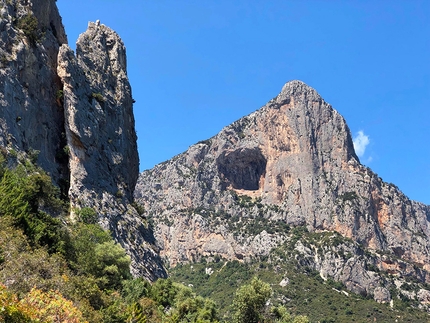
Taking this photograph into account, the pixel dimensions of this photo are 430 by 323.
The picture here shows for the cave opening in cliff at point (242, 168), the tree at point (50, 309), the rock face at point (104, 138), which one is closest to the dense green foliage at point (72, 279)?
the tree at point (50, 309)

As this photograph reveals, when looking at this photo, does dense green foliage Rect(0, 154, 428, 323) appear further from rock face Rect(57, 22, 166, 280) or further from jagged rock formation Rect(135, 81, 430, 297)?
jagged rock formation Rect(135, 81, 430, 297)

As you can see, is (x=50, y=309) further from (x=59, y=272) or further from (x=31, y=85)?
(x=31, y=85)

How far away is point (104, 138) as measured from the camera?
5616 cm

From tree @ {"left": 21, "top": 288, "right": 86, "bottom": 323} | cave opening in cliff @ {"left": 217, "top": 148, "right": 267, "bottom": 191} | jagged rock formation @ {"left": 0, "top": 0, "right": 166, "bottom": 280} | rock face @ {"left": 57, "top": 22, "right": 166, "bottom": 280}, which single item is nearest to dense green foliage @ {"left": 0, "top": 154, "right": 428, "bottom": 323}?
tree @ {"left": 21, "top": 288, "right": 86, "bottom": 323}

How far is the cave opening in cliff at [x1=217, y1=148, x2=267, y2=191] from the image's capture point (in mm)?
154125

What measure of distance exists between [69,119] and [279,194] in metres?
109

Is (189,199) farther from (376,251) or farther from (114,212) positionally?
(114,212)

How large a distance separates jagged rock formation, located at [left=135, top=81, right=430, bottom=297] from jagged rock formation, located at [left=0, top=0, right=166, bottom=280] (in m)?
77.7

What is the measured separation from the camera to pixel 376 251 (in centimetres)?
12519

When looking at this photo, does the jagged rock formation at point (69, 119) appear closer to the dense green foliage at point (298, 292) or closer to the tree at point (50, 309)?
the tree at point (50, 309)

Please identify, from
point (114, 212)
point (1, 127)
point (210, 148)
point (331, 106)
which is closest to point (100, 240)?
point (114, 212)

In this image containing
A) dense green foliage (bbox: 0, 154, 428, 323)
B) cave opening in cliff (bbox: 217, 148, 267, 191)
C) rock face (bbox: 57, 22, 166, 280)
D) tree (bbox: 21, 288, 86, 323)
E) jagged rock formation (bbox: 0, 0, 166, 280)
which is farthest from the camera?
cave opening in cliff (bbox: 217, 148, 267, 191)

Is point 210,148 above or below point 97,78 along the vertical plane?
above

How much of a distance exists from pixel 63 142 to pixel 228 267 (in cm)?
8824
